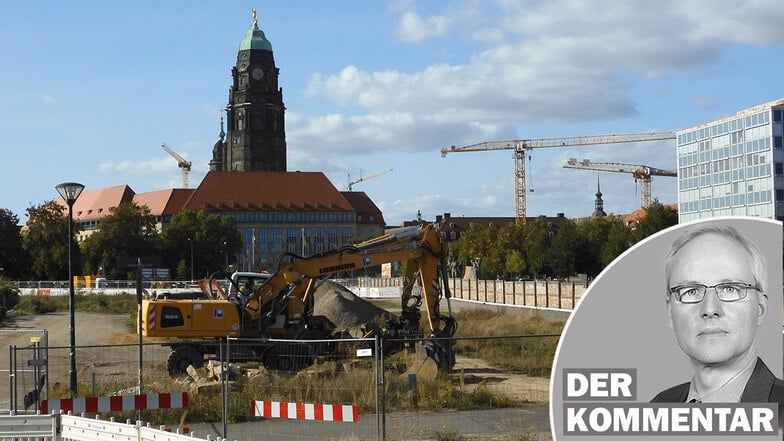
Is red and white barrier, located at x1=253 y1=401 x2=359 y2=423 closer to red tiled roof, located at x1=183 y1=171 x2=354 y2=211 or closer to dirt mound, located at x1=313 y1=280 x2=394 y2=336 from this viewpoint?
dirt mound, located at x1=313 y1=280 x2=394 y2=336

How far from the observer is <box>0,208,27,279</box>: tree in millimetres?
105188

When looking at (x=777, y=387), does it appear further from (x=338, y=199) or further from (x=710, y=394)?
(x=338, y=199)

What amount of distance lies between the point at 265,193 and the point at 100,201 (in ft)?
99.8

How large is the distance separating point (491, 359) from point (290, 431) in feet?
39.9

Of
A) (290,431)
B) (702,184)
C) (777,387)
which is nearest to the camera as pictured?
(777,387)

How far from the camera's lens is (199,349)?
86.6 ft

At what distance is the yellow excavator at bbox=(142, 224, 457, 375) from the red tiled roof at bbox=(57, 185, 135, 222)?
153 meters

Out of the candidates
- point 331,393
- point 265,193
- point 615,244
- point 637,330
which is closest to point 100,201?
point 265,193

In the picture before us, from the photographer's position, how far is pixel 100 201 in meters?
182

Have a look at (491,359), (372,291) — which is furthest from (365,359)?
(372,291)

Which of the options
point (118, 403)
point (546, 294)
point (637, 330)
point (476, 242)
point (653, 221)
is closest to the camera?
point (637, 330)

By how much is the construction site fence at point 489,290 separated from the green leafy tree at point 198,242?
26864 mm

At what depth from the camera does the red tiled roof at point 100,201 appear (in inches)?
6993

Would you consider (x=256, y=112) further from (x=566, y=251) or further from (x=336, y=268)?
(x=336, y=268)
